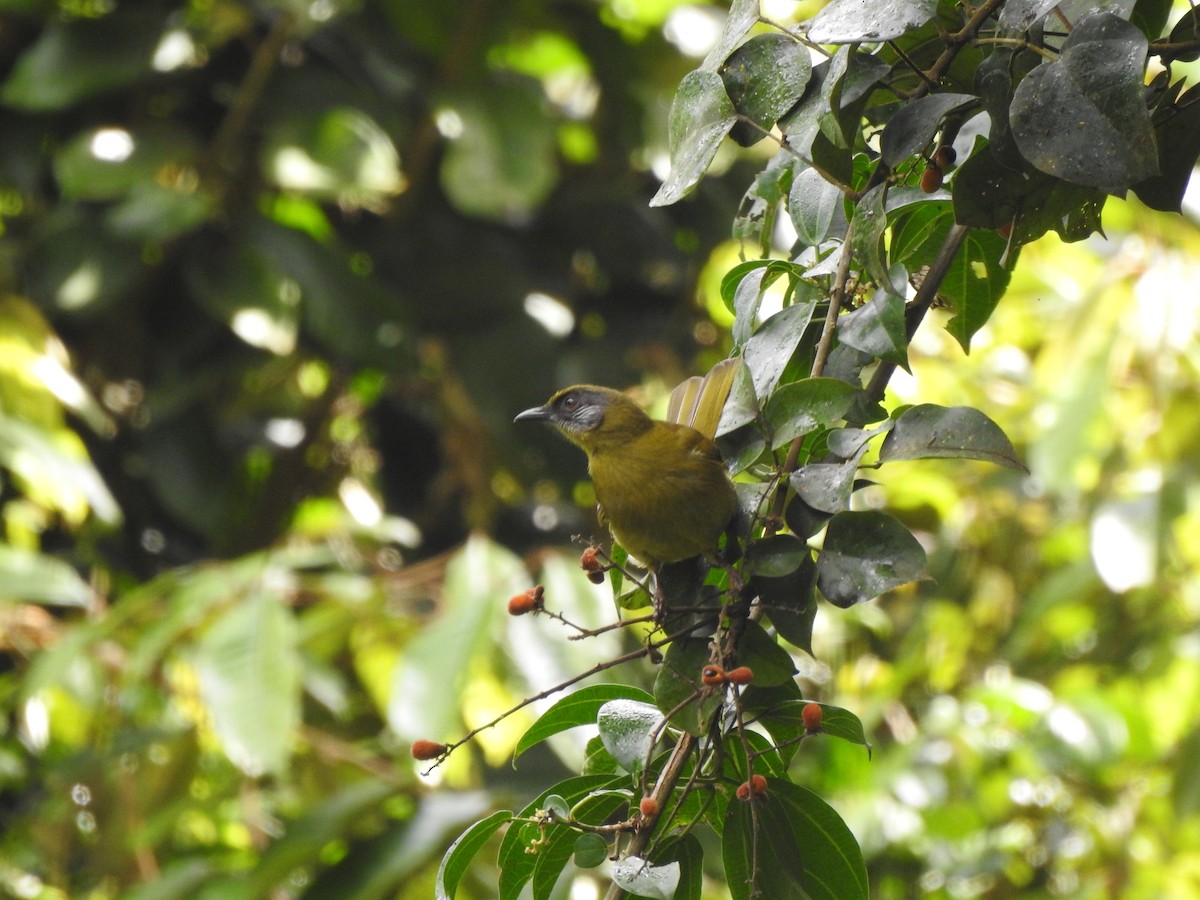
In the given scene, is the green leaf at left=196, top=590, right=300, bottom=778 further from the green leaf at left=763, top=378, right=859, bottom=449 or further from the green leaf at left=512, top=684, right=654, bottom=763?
the green leaf at left=763, top=378, right=859, bottom=449

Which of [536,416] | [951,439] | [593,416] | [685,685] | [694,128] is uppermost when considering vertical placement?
[694,128]

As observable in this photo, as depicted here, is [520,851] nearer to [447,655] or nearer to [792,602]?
[792,602]

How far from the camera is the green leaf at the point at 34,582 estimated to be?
275cm

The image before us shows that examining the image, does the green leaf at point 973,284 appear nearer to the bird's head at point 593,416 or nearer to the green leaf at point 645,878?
the bird's head at point 593,416

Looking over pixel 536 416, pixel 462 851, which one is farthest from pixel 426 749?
pixel 536 416

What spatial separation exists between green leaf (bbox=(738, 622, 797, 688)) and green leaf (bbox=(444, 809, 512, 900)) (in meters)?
0.22

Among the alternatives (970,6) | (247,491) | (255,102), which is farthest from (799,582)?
(247,491)

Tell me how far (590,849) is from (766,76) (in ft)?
1.99

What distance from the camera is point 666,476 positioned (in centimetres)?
131

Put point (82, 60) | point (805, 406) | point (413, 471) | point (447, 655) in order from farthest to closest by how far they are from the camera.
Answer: point (413, 471) → point (82, 60) → point (447, 655) → point (805, 406)

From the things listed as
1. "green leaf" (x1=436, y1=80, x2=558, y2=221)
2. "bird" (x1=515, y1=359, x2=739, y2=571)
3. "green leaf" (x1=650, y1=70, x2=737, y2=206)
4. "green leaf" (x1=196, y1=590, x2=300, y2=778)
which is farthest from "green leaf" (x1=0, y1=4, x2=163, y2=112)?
"green leaf" (x1=650, y1=70, x2=737, y2=206)

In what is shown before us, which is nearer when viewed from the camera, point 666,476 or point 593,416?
point 666,476

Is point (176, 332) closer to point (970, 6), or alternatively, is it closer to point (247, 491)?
point (247, 491)

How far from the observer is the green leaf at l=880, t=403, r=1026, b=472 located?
947 mm
